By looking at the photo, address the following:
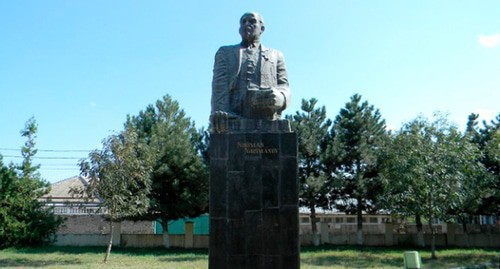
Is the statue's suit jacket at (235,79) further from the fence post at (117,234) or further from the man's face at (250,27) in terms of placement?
the fence post at (117,234)

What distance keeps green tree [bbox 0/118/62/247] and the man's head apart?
704 inches

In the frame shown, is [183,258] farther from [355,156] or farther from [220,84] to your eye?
[220,84]

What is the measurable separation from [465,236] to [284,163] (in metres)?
21.6

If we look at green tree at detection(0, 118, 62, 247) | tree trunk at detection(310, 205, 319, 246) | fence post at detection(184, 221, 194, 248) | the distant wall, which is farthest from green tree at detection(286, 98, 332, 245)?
green tree at detection(0, 118, 62, 247)

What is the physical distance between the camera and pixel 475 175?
19734 millimetres

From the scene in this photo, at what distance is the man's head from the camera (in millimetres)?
8094

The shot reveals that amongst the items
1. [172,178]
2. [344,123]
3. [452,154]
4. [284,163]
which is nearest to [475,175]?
[452,154]

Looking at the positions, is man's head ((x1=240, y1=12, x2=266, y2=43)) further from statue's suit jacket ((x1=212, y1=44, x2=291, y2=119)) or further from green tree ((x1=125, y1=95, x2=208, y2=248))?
green tree ((x1=125, y1=95, x2=208, y2=248))

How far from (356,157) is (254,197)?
749 inches

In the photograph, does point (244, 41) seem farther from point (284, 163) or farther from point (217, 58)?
point (284, 163)

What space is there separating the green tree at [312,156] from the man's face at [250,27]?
16.1m

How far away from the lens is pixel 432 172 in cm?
1906

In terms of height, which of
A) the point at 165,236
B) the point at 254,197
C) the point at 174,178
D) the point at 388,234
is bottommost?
the point at 165,236

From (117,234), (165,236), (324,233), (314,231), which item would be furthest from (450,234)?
(117,234)
